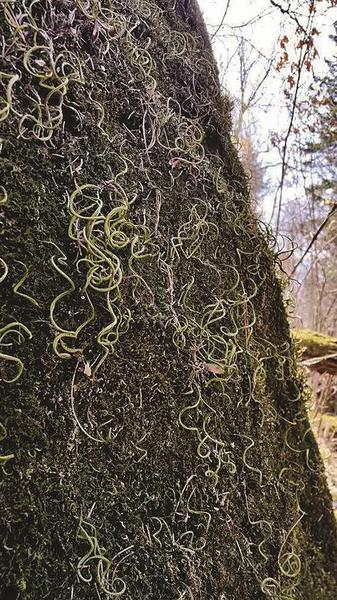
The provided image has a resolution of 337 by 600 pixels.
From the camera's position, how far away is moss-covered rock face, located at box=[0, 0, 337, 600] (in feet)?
1.88

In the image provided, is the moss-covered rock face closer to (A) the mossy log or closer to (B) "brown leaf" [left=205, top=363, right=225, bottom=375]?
(B) "brown leaf" [left=205, top=363, right=225, bottom=375]

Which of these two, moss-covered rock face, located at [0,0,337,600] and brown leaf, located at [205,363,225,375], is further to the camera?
brown leaf, located at [205,363,225,375]

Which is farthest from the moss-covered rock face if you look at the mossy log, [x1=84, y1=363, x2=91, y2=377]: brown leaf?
the mossy log

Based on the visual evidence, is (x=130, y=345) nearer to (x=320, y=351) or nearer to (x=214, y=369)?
(x=214, y=369)

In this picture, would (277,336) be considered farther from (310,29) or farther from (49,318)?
(310,29)

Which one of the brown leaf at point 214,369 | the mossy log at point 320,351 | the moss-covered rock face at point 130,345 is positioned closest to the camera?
the moss-covered rock face at point 130,345

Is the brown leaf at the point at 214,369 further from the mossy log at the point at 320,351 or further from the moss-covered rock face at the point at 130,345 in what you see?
the mossy log at the point at 320,351

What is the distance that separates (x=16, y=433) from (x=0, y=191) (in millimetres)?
289

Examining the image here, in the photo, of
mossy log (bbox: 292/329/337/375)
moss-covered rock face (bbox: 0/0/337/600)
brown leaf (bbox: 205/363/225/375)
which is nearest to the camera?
moss-covered rock face (bbox: 0/0/337/600)

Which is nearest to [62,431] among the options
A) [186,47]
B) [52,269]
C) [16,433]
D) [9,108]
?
[16,433]

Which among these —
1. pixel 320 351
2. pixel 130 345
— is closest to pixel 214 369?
pixel 130 345

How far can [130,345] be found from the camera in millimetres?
697

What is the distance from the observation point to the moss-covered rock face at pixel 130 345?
22.6 inches

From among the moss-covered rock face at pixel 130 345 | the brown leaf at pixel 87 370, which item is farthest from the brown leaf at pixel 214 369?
the brown leaf at pixel 87 370
